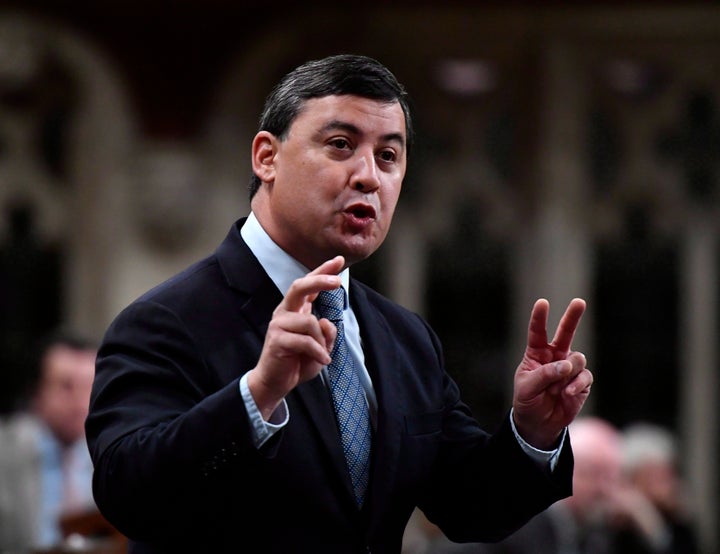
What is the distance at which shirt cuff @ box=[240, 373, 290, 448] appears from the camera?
2.32m

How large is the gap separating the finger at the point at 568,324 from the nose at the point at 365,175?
351 millimetres

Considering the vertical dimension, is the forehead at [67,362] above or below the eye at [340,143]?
above

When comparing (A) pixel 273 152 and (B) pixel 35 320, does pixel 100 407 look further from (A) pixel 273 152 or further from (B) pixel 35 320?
(B) pixel 35 320

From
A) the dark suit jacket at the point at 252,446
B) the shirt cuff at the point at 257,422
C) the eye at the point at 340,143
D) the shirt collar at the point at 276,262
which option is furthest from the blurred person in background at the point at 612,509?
the shirt cuff at the point at 257,422

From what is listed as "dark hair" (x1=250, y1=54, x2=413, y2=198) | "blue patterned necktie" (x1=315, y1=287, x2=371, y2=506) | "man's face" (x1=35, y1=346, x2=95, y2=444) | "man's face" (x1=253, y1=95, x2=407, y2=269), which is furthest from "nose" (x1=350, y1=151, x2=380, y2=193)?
"man's face" (x1=35, y1=346, x2=95, y2=444)

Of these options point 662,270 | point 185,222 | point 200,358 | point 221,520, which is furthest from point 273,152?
point 662,270

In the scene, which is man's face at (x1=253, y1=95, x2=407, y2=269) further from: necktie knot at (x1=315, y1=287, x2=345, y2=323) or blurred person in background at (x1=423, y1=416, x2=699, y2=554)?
blurred person in background at (x1=423, y1=416, x2=699, y2=554)

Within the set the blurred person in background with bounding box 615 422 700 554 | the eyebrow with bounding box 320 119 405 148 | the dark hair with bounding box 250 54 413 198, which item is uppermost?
the dark hair with bounding box 250 54 413 198

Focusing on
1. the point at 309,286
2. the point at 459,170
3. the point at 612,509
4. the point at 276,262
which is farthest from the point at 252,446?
the point at 459,170

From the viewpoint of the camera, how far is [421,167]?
8055 mm

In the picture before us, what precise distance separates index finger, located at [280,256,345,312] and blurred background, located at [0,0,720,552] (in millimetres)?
5411

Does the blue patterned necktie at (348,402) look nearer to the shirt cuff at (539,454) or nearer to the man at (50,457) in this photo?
the shirt cuff at (539,454)

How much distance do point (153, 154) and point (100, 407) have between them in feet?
17.6

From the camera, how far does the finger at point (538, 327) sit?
2619 millimetres
